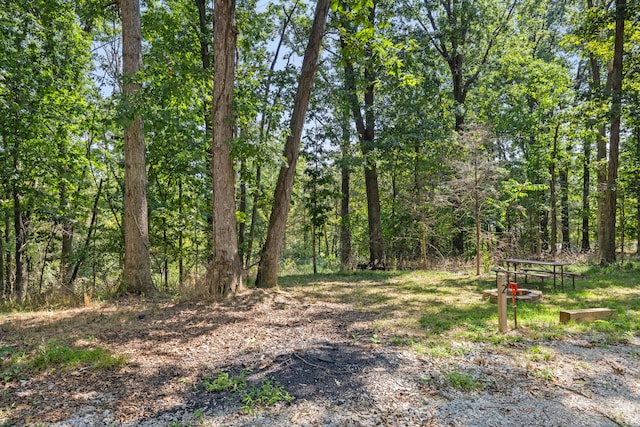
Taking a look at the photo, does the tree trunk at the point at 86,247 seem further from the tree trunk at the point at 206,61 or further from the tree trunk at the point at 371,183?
the tree trunk at the point at 371,183

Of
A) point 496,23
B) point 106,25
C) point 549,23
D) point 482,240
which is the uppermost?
point 549,23

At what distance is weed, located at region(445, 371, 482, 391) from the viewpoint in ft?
10.6

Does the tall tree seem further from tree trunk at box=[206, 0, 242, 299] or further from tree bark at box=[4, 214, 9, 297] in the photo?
tree bark at box=[4, 214, 9, 297]

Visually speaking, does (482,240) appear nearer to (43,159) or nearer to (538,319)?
(538,319)

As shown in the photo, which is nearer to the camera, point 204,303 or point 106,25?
point 204,303

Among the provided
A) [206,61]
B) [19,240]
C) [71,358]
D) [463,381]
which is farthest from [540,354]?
[19,240]

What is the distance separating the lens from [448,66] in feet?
53.3

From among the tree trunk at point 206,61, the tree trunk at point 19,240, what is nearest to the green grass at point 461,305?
the tree trunk at point 206,61

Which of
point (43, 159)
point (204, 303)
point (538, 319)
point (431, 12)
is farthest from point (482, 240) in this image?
point (43, 159)

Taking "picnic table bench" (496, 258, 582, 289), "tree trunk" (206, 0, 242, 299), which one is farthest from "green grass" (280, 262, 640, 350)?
"tree trunk" (206, 0, 242, 299)

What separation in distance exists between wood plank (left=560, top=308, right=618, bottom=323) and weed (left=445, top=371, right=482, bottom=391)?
9.00 ft

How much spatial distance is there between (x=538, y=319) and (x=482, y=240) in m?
6.36

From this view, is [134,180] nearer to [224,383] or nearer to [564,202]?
[224,383]

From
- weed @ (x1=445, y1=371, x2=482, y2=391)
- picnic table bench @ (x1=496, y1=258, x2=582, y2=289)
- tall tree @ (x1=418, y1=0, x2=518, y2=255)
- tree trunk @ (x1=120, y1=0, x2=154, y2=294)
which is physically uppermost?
tall tree @ (x1=418, y1=0, x2=518, y2=255)
